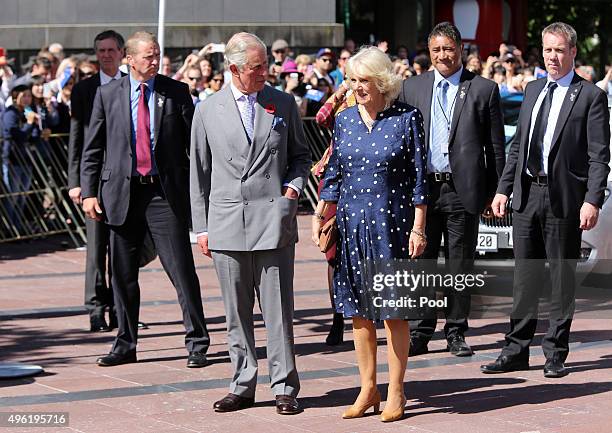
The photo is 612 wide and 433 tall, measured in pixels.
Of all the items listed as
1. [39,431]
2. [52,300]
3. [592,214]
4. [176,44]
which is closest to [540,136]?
[592,214]

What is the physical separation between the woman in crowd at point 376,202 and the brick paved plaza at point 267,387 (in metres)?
0.35

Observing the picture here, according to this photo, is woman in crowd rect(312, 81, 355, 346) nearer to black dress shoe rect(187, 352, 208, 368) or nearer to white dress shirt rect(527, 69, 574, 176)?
black dress shoe rect(187, 352, 208, 368)

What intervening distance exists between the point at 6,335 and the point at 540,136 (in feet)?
13.5

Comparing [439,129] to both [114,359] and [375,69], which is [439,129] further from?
[114,359]

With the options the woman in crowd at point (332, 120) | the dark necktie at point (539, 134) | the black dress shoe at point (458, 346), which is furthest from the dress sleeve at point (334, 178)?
the black dress shoe at point (458, 346)

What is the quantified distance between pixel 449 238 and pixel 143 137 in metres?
2.09

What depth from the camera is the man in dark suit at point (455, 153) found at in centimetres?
905

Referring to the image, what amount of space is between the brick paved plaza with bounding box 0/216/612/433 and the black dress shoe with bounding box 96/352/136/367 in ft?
0.20

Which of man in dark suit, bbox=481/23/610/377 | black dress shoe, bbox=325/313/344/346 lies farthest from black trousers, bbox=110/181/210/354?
Answer: man in dark suit, bbox=481/23/610/377

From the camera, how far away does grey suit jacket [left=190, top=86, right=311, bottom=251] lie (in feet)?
24.8

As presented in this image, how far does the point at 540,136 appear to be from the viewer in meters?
8.61

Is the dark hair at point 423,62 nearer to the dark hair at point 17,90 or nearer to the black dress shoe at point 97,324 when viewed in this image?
the dark hair at point 17,90

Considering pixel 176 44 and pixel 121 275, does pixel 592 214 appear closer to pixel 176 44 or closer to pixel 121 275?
pixel 121 275

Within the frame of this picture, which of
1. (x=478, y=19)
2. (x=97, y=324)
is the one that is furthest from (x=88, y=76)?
(x=478, y=19)
